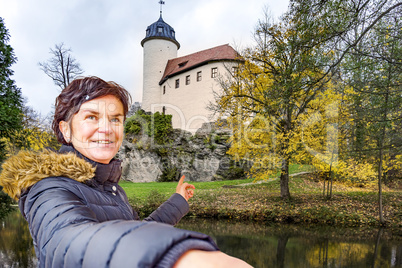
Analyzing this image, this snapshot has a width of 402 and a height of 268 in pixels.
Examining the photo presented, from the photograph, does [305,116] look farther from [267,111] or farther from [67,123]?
[67,123]

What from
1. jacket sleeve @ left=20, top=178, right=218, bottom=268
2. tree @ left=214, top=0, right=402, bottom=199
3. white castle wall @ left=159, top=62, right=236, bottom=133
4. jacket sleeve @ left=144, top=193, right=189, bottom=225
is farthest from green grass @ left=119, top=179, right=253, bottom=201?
jacket sleeve @ left=20, top=178, right=218, bottom=268

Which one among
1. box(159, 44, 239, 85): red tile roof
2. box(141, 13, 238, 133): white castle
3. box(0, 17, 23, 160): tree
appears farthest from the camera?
box(141, 13, 238, 133): white castle

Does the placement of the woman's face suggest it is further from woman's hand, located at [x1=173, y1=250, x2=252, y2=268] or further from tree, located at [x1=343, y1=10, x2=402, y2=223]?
tree, located at [x1=343, y1=10, x2=402, y2=223]

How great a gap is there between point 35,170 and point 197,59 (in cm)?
2950

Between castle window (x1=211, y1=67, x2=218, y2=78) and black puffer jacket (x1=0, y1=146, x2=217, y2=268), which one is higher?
castle window (x1=211, y1=67, x2=218, y2=78)

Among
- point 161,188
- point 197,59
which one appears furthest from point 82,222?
point 197,59

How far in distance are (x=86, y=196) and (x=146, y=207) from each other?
1028 centimetres

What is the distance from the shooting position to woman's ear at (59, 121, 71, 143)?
1.15 metres

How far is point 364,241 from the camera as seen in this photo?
25.5 ft

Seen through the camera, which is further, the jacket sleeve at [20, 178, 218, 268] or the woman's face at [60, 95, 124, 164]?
the woman's face at [60, 95, 124, 164]

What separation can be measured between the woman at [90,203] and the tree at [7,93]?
808 cm

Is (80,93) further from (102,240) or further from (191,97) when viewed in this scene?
(191,97)

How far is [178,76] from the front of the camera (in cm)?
3000

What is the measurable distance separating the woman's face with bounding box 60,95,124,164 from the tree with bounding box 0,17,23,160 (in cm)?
807
